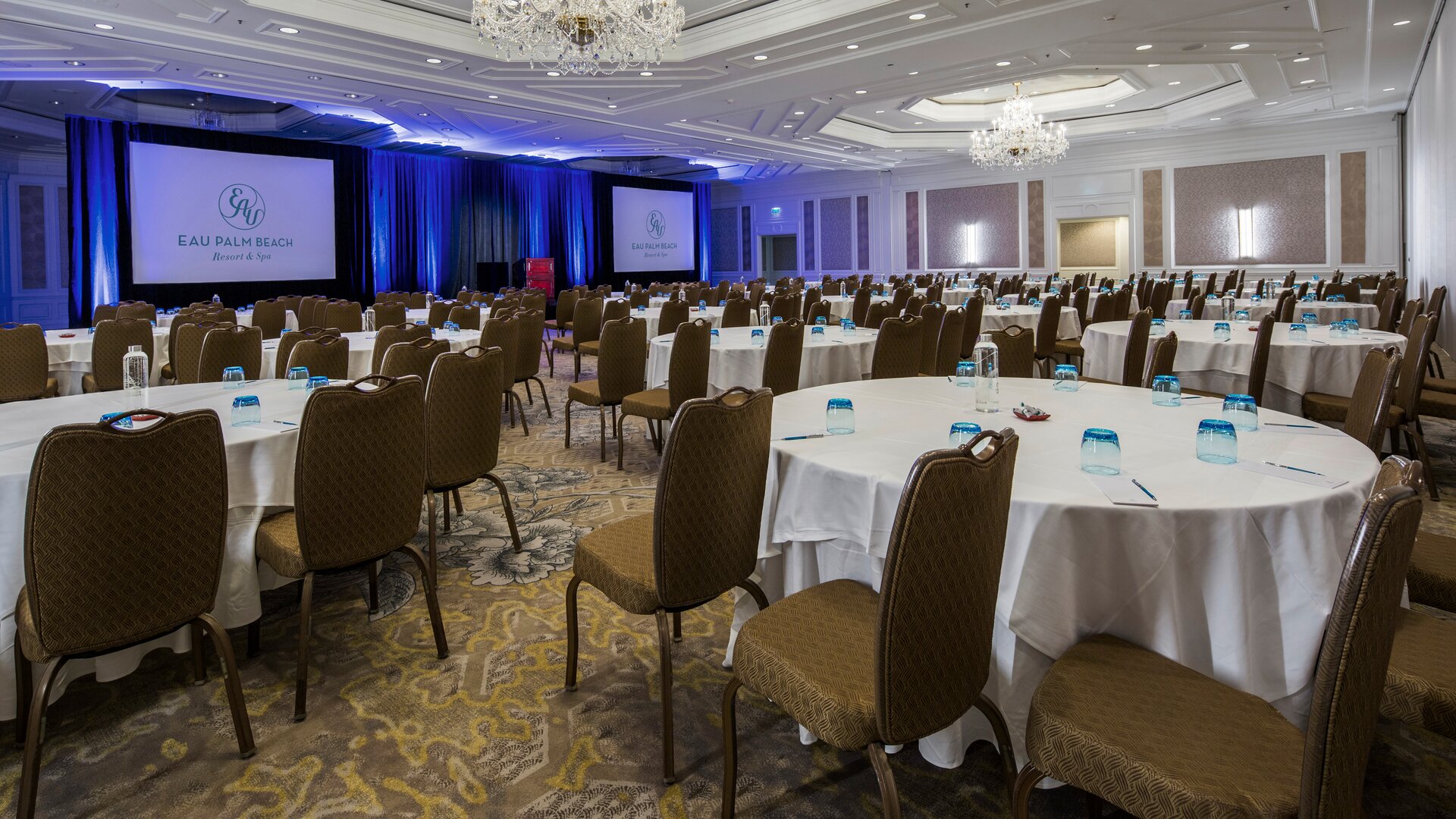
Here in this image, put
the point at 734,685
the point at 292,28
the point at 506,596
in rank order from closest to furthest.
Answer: the point at 734,685 < the point at 506,596 < the point at 292,28

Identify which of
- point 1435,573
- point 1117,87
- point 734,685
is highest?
point 1117,87

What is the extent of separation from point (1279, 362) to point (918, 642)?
174 inches

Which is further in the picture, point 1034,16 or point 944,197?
point 944,197

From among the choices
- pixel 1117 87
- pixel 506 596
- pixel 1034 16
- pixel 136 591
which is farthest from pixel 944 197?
pixel 136 591

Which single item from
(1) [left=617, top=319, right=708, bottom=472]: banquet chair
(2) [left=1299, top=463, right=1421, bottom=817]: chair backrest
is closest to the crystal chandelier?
(1) [left=617, top=319, right=708, bottom=472]: banquet chair

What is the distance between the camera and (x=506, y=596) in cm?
335

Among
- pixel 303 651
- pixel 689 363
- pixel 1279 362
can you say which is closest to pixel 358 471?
pixel 303 651

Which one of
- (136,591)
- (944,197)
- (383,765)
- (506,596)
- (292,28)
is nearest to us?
(136,591)

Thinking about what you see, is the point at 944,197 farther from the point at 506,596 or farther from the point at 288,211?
the point at 506,596

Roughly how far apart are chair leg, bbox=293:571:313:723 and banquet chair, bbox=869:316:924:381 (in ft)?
10.9

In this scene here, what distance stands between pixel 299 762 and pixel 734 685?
125 cm

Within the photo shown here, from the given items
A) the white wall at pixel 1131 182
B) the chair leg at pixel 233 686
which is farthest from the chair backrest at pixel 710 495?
the white wall at pixel 1131 182

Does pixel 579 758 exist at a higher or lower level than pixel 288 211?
lower

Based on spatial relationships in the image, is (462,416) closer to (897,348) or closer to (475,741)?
(475,741)
